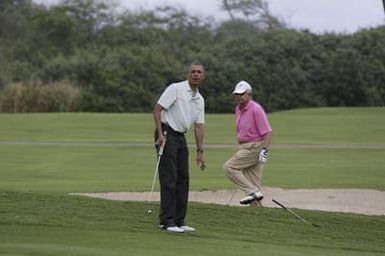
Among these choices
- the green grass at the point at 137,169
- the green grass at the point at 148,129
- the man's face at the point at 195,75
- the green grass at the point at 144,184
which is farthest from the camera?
the green grass at the point at 148,129

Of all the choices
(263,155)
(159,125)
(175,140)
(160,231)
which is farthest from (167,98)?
(263,155)

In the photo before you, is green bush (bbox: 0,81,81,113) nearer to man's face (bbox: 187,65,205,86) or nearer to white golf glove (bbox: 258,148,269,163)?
white golf glove (bbox: 258,148,269,163)

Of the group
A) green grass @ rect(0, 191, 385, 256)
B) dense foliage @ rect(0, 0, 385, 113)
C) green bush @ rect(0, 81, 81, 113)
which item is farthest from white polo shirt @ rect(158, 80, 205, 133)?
dense foliage @ rect(0, 0, 385, 113)

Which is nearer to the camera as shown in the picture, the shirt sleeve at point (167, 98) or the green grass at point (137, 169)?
the shirt sleeve at point (167, 98)

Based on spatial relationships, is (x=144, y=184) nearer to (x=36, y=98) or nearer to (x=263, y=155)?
(x=263, y=155)

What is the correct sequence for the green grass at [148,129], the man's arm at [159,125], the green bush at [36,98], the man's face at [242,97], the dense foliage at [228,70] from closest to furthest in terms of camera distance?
the man's arm at [159,125]
the man's face at [242,97]
the green grass at [148,129]
the green bush at [36,98]
the dense foliage at [228,70]

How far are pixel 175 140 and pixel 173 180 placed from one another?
18.7 inches

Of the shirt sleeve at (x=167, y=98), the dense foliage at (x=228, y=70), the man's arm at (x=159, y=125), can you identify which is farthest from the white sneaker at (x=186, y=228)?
the dense foliage at (x=228, y=70)

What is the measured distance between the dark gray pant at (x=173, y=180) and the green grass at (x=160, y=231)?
0.26m

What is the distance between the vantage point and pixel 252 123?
12.3 m

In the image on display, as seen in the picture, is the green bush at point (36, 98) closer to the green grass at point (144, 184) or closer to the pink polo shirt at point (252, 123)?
the green grass at point (144, 184)

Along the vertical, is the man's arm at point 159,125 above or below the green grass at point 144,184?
above

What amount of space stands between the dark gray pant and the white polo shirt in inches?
4.2

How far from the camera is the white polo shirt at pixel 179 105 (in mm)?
9688
